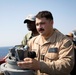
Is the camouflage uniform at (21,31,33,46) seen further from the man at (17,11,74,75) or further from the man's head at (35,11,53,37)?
the man's head at (35,11,53,37)

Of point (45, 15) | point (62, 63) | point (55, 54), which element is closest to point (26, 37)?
point (45, 15)

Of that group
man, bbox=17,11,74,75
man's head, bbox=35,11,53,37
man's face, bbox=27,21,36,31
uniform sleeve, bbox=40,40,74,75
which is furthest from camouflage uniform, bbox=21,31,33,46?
uniform sleeve, bbox=40,40,74,75

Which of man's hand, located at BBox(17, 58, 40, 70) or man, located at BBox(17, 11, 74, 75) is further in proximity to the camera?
man, located at BBox(17, 11, 74, 75)

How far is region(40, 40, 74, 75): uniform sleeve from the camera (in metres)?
3.64

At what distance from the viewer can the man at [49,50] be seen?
3564 mm

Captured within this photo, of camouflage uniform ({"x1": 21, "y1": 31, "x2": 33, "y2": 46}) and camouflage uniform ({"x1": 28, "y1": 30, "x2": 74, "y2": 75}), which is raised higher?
camouflage uniform ({"x1": 28, "y1": 30, "x2": 74, "y2": 75})

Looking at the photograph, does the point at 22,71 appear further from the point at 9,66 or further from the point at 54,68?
the point at 54,68

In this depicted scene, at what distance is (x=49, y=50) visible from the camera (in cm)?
404

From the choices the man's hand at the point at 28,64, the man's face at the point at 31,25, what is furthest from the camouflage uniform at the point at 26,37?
the man's hand at the point at 28,64

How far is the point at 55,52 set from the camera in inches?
154

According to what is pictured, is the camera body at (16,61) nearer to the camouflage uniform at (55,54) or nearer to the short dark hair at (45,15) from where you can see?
the camouflage uniform at (55,54)

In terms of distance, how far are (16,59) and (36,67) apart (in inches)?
11.5

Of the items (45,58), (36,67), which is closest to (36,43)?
(45,58)

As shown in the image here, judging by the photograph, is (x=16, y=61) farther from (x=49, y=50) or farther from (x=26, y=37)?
(x=26, y=37)
